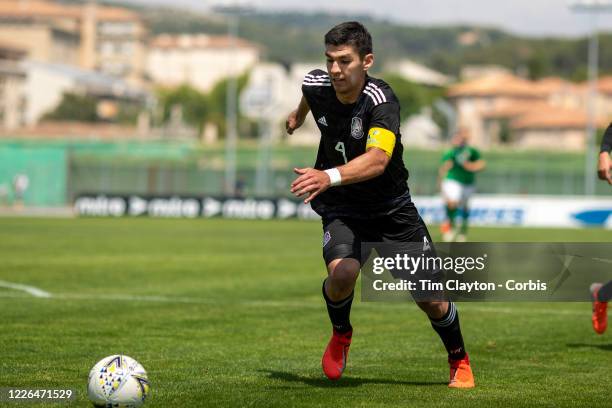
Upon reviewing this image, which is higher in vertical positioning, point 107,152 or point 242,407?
point 242,407

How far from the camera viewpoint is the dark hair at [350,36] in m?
7.38

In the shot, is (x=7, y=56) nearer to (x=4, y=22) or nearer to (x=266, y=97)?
(x=4, y=22)

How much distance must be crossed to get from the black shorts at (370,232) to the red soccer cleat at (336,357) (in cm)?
65

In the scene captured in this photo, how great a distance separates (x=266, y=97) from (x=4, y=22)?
415 feet

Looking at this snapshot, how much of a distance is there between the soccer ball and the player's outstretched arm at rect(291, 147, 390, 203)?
140cm

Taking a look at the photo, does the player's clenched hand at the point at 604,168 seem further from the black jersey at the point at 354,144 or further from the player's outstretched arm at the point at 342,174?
the player's outstretched arm at the point at 342,174

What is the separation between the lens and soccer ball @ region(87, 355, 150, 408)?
6.59m

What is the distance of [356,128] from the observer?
7.61 meters

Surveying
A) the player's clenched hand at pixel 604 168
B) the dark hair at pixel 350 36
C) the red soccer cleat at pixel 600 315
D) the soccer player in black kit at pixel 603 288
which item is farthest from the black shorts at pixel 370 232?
the red soccer cleat at pixel 600 315

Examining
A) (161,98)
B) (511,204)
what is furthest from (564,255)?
(161,98)

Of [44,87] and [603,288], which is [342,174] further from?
[44,87]

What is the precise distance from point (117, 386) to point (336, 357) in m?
1.98

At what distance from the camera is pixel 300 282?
16672 mm

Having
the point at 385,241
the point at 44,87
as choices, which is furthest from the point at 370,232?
the point at 44,87
